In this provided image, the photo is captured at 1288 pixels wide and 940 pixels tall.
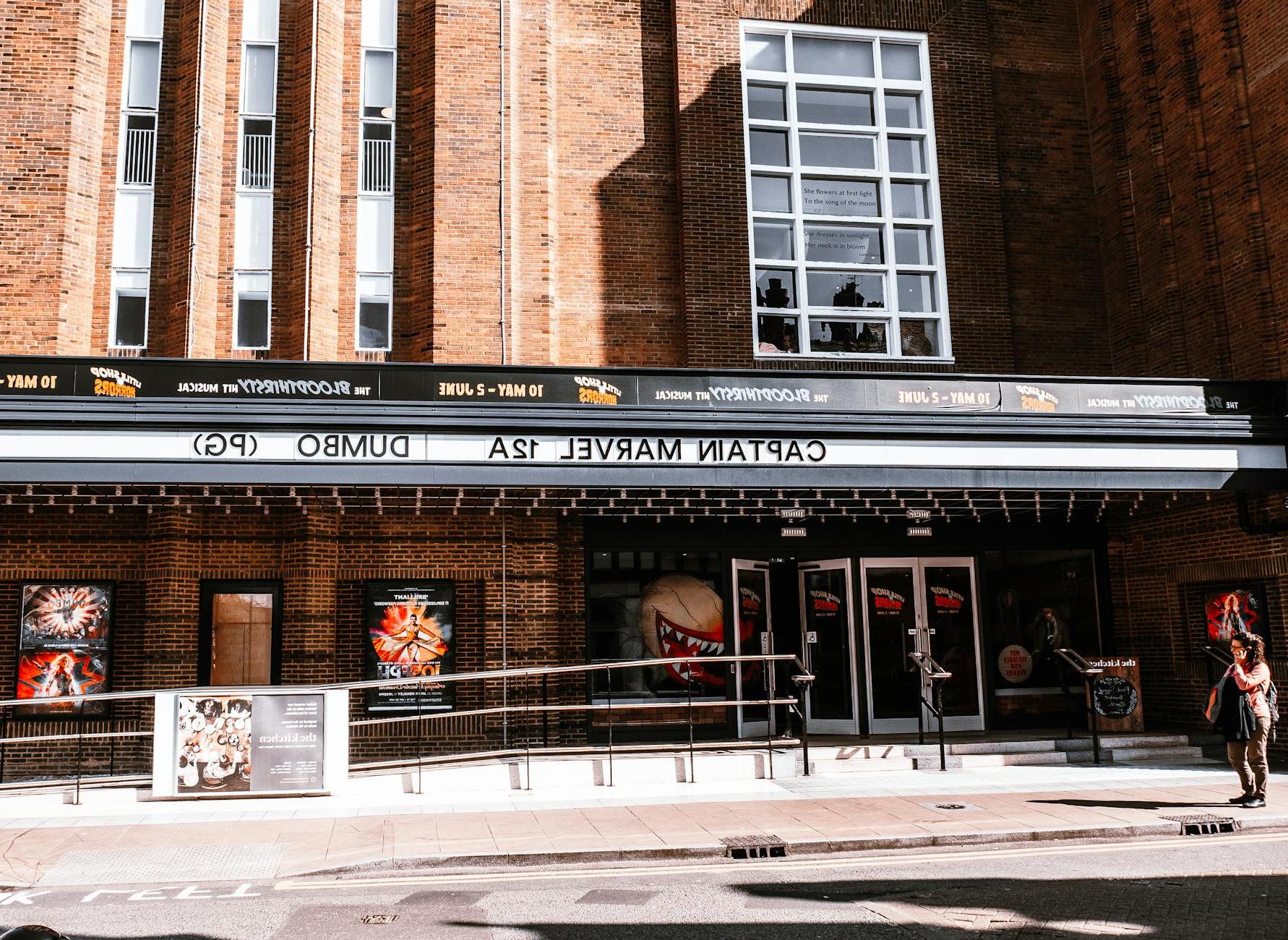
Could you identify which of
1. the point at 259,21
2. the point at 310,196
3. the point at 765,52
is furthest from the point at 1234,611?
the point at 259,21

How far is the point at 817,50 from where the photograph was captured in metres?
17.6

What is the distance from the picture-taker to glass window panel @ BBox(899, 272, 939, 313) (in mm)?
17219

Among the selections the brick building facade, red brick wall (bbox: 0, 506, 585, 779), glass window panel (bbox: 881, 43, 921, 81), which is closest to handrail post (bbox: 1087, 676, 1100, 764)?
the brick building facade

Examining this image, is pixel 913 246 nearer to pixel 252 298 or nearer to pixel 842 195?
pixel 842 195

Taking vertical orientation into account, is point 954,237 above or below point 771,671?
above

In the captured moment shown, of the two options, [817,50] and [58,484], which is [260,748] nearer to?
[58,484]

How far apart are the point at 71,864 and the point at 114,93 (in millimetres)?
11521

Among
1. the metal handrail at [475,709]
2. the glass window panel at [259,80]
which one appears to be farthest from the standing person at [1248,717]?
the glass window panel at [259,80]

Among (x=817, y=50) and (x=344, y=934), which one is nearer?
(x=344, y=934)

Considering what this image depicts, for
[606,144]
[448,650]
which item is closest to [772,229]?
[606,144]

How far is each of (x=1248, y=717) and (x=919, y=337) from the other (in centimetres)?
819

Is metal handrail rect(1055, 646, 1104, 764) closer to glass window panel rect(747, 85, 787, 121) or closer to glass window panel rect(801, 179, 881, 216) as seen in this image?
glass window panel rect(801, 179, 881, 216)

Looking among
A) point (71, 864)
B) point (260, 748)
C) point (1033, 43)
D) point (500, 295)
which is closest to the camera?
point (71, 864)

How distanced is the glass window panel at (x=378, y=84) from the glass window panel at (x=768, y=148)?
5.50 m
